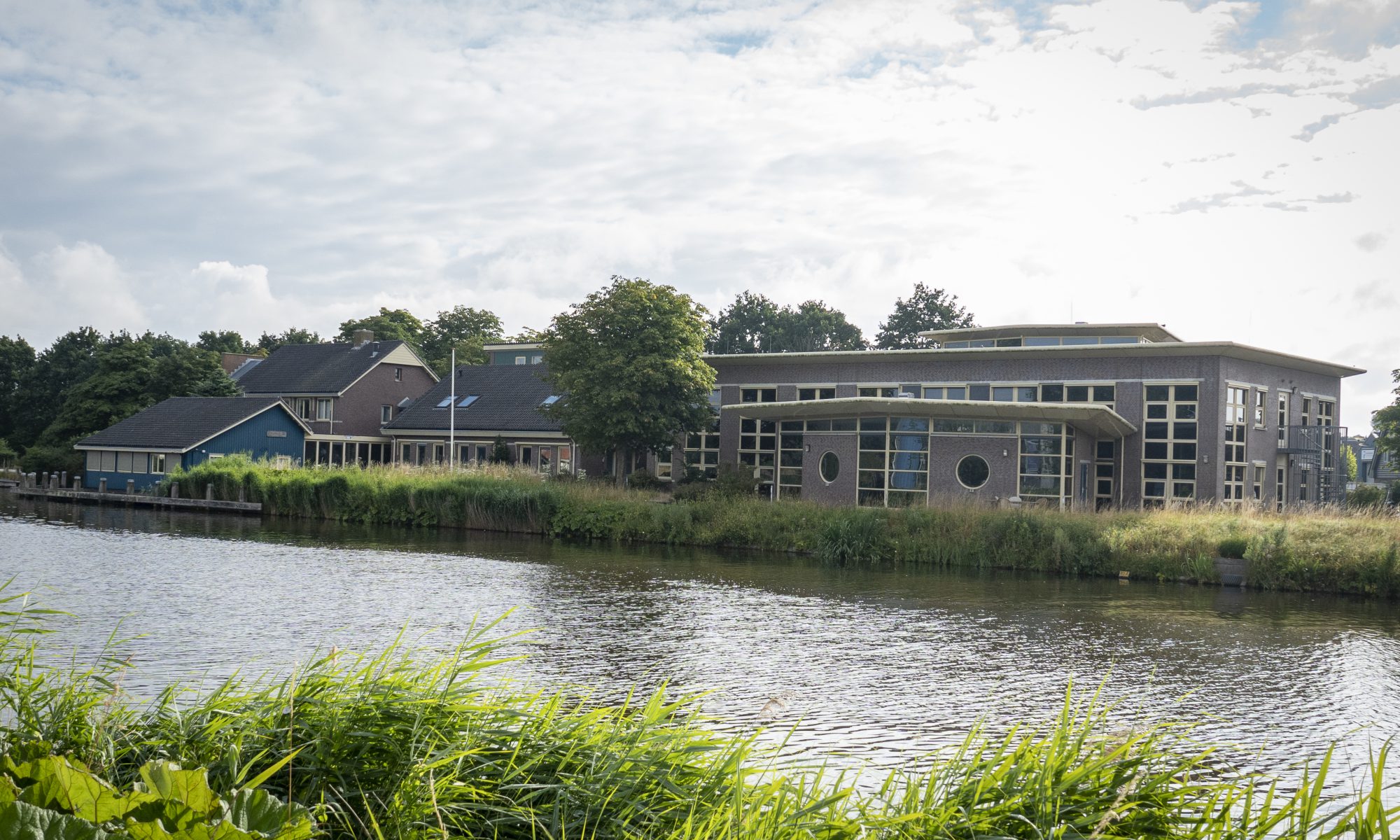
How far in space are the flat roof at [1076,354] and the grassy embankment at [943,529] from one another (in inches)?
308

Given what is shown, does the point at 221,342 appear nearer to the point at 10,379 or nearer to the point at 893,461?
the point at 10,379

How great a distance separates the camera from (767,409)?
3428 cm

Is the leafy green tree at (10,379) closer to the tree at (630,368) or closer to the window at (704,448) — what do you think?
the tree at (630,368)

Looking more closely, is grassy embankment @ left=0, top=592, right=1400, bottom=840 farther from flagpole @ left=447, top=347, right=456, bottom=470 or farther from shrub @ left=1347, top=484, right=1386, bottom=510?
flagpole @ left=447, top=347, right=456, bottom=470

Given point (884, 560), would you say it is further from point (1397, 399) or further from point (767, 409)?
point (1397, 399)

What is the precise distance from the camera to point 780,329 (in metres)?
83.9

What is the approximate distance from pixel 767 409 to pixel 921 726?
24150mm

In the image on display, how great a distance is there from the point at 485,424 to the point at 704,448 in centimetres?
1214

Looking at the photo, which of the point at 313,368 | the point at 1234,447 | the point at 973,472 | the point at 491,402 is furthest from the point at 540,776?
the point at 313,368

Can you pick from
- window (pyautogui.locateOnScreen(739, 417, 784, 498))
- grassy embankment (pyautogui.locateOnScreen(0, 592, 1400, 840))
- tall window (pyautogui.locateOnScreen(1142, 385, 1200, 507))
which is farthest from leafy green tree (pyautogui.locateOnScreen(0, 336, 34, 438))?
grassy embankment (pyautogui.locateOnScreen(0, 592, 1400, 840))

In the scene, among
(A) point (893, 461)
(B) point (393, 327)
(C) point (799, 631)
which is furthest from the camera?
(B) point (393, 327)

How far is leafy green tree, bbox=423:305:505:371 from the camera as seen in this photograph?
2904 inches

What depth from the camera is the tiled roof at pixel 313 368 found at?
55500 mm

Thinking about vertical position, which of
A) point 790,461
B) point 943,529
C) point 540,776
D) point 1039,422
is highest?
point 1039,422
